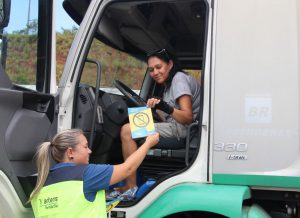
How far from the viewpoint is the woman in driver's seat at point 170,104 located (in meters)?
3.17

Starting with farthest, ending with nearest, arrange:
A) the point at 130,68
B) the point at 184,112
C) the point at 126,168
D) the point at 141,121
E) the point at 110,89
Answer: the point at 130,68 < the point at 110,89 < the point at 184,112 < the point at 141,121 < the point at 126,168

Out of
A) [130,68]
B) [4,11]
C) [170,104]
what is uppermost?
[4,11]

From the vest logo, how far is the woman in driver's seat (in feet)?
2.26

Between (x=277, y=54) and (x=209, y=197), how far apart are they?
926 mm

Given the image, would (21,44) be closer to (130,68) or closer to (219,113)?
(219,113)

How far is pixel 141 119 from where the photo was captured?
282 centimetres

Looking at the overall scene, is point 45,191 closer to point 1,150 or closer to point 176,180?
point 1,150

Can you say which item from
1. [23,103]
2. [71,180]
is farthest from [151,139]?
[23,103]

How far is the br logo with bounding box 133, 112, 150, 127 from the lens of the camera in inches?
111

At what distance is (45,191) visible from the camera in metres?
2.52

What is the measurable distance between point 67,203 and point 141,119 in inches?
27.7

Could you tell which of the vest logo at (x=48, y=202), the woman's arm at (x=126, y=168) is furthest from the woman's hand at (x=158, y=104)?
the vest logo at (x=48, y=202)

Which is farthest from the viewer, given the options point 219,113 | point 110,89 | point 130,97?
point 110,89

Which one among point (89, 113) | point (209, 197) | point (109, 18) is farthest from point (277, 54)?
point (109, 18)
